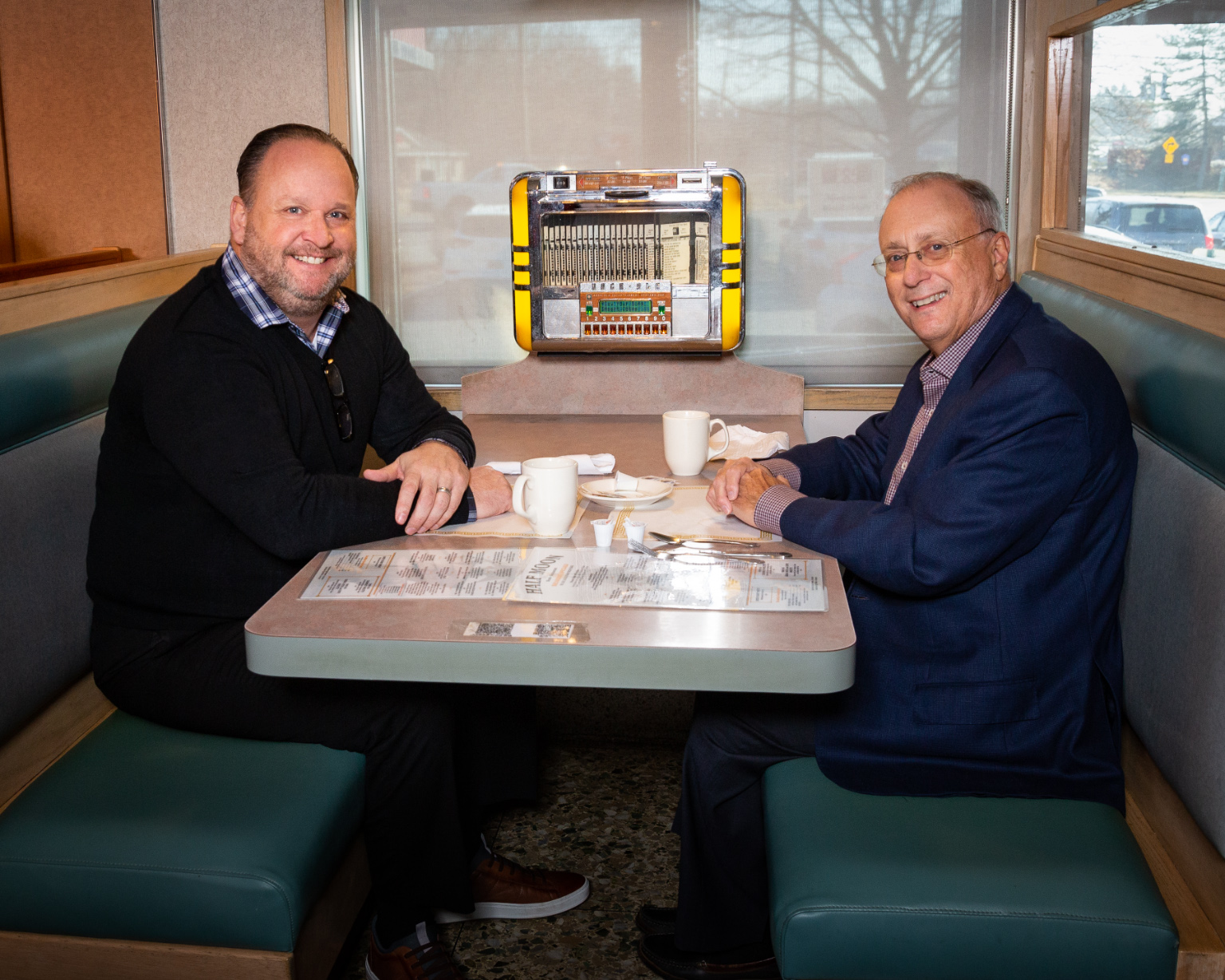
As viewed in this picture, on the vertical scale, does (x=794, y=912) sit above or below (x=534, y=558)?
below

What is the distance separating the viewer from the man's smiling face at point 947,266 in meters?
1.85

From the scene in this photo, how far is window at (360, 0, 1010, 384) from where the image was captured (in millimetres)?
3160

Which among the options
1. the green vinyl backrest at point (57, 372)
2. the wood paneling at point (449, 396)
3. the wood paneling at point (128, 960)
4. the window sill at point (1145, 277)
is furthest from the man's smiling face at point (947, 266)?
the wood paneling at point (449, 396)

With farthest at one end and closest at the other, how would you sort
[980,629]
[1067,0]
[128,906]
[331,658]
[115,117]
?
[115,117], [1067,0], [980,629], [128,906], [331,658]

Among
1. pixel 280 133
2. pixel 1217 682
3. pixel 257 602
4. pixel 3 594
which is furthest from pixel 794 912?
pixel 280 133

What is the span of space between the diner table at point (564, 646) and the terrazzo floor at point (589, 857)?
3.09ft

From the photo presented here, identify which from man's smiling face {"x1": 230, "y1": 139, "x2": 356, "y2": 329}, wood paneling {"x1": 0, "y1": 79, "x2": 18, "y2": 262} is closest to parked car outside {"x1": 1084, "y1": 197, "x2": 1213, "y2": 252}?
man's smiling face {"x1": 230, "y1": 139, "x2": 356, "y2": 329}

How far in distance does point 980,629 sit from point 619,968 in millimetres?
945

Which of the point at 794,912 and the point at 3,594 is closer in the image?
the point at 794,912

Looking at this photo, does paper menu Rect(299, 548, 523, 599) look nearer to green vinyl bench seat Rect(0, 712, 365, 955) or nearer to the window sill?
green vinyl bench seat Rect(0, 712, 365, 955)

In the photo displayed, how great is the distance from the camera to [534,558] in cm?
159

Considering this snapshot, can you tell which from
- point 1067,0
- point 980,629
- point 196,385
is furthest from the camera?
point 1067,0

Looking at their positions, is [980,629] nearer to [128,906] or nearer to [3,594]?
[128,906]

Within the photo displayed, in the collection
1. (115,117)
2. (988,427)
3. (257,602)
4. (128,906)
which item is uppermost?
(115,117)
